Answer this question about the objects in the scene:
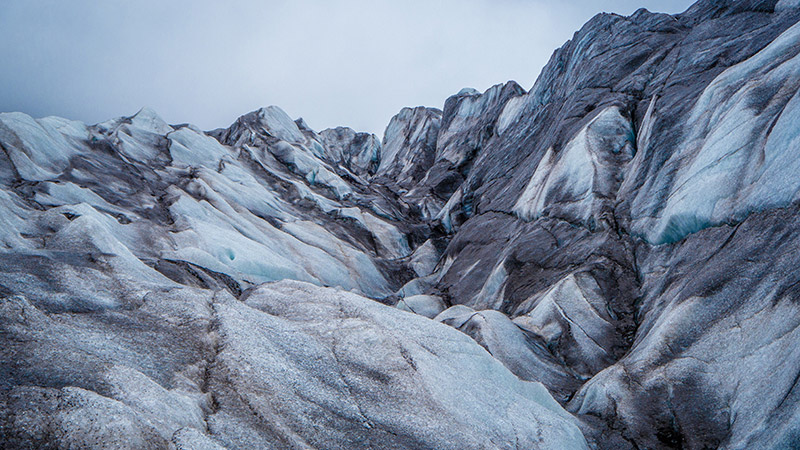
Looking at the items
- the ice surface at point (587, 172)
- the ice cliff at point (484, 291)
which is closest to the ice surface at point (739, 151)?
the ice cliff at point (484, 291)

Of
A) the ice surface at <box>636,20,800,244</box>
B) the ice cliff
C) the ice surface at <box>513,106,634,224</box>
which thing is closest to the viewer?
the ice cliff

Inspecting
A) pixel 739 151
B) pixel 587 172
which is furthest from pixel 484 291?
pixel 739 151

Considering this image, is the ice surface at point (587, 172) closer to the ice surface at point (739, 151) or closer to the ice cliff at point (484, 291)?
the ice cliff at point (484, 291)

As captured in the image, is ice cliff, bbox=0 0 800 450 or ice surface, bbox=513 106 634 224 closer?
ice cliff, bbox=0 0 800 450

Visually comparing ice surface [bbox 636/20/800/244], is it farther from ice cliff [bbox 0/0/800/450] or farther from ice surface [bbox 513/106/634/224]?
ice surface [bbox 513/106/634/224]

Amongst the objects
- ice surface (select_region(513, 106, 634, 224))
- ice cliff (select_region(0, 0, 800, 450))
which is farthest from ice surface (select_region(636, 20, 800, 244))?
ice surface (select_region(513, 106, 634, 224))

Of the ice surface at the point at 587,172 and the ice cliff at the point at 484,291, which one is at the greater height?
the ice surface at the point at 587,172

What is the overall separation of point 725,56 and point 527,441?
896 inches

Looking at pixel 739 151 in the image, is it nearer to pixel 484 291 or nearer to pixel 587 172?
pixel 587 172

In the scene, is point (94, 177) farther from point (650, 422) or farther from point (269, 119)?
point (269, 119)

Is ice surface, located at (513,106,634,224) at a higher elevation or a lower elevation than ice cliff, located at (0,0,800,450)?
higher

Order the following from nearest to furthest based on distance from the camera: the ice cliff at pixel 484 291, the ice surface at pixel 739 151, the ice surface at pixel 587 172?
the ice cliff at pixel 484 291, the ice surface at pixel 739 151, the ice surface at pixel 587 172

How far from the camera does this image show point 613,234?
1917 cm

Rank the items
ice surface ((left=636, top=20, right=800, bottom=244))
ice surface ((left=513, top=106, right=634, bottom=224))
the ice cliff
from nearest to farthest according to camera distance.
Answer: the ice cliff < ice surface ((left=636, top=20, right=800, bottom=244)) < ice surface ((left=513, top=106, right=634, bottom=224))
